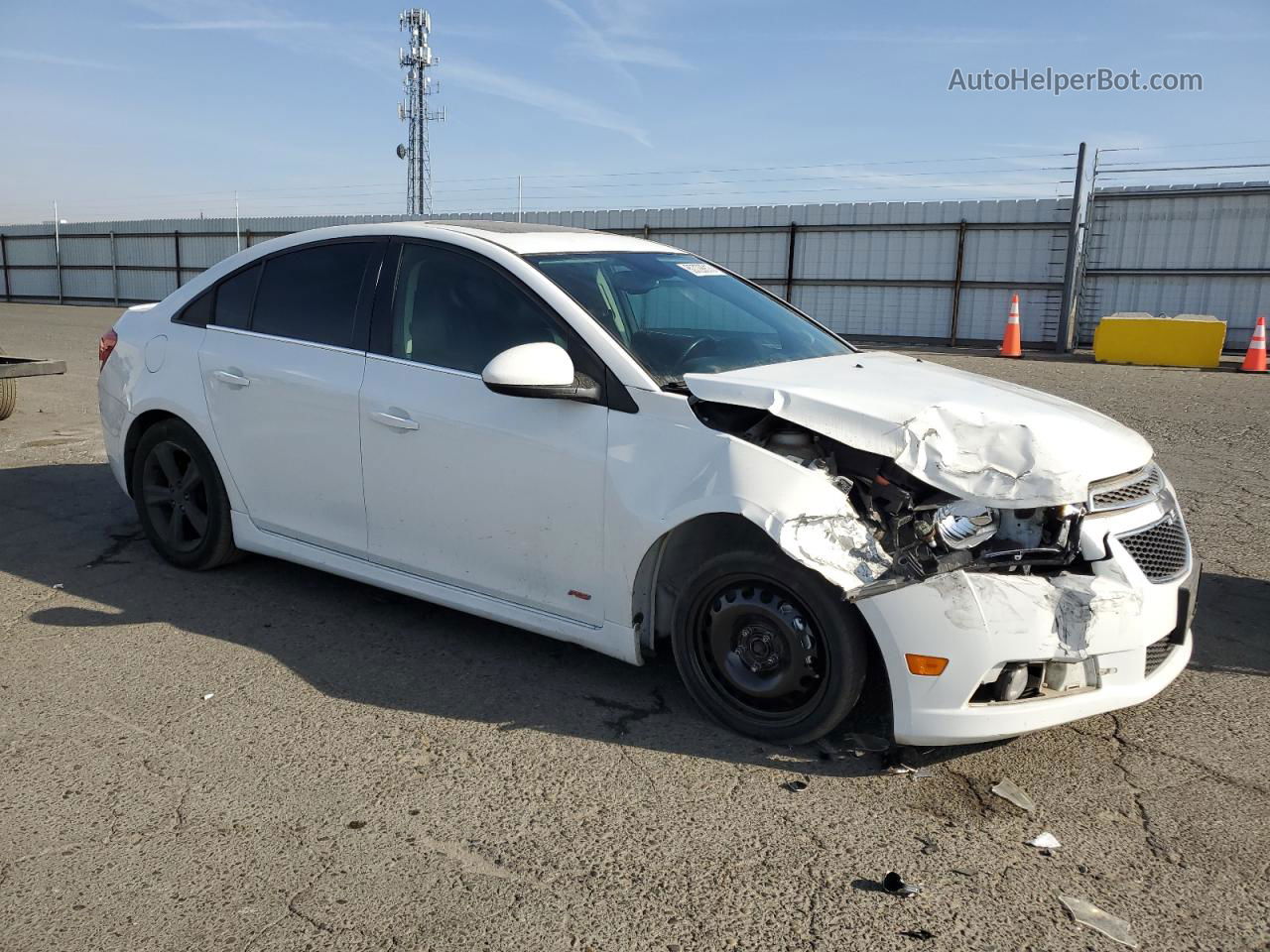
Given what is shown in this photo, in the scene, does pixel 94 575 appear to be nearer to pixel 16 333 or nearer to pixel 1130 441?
pixel 1130 441

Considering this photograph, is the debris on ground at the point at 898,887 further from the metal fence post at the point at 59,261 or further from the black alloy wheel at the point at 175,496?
the metal fence post at the point at 59,261

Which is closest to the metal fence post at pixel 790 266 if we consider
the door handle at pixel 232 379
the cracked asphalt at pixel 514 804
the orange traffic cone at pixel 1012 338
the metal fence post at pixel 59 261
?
the orange traffic cone at pixel 1012 338

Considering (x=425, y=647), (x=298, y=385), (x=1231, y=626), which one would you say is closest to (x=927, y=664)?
(x=425, y=647)

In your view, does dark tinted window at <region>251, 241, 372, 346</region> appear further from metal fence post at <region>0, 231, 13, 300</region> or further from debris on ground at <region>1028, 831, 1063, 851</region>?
metal fence post at <region>0, 231, 13, 300</region>

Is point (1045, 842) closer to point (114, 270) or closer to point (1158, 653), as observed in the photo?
point (1158, 653)

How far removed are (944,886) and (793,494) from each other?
1140mm

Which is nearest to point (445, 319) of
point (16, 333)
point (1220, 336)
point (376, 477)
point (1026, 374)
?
point (376, 477)

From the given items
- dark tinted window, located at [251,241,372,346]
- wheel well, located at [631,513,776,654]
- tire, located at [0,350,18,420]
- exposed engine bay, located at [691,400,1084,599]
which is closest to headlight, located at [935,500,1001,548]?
exposed engine bay, located at [691,400,1084,599]

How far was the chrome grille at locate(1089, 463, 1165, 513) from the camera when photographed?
326 cm

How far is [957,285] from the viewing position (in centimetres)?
1945

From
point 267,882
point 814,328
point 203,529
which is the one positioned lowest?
point 267,882

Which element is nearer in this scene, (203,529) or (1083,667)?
(1083,667)

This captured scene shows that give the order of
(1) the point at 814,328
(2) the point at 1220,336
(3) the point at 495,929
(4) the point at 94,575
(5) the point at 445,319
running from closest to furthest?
(3) the point at 495,929 → (5) the point at 445,319 → (1) the point at 814,328 → (4) the point at 94,575 → (2) the point at 1220,336

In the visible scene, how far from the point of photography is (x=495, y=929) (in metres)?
2.47
